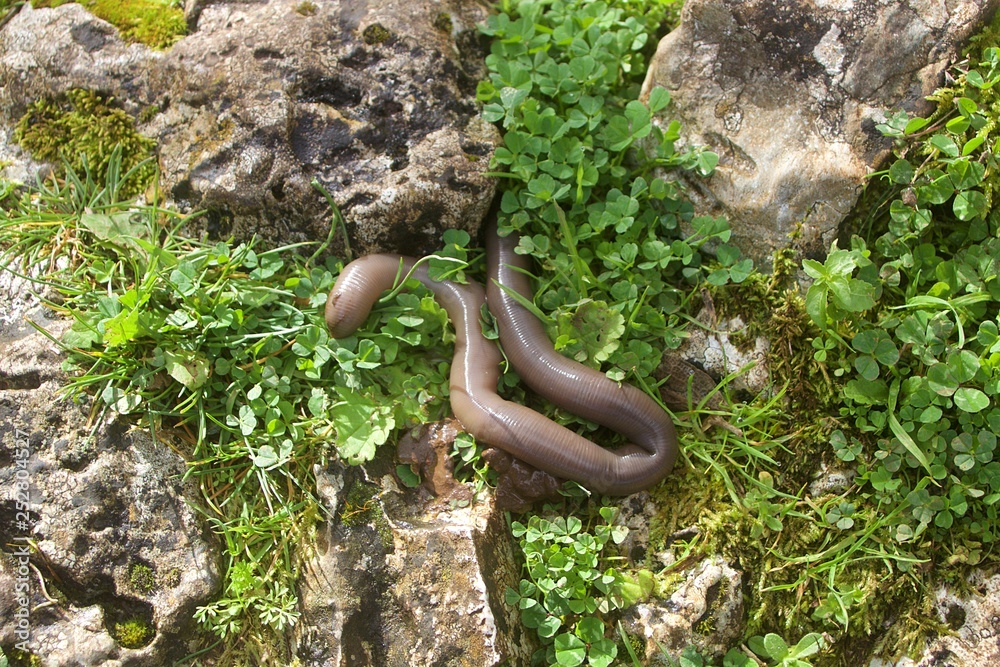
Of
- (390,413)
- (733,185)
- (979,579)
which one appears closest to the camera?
(979,579)

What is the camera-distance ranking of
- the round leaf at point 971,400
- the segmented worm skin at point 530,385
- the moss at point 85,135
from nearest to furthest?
the round leaf at point 971,400 → the segmented worm skin at point 530,385 → the moss at point 85,135

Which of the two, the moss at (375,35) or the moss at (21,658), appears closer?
the moss at (21,658)

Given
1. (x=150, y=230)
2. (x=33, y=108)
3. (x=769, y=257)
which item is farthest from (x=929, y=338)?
(x=33, y=108)

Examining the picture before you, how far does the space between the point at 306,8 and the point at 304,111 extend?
2.42ft

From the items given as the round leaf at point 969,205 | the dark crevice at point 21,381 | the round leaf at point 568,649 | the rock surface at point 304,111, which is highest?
the round leaf at point 969,205

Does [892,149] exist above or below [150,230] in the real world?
above

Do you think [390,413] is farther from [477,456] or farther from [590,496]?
[590,496]

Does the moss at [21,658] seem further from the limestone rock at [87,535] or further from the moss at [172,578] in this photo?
the moss at [172,578]

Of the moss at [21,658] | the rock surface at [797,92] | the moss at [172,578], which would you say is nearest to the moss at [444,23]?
the rock surface at [797,92]

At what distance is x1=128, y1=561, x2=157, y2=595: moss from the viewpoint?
371cm

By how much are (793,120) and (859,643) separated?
3141 millimetres

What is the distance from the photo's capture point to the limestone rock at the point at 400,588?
3.58 m

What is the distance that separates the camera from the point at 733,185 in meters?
4.28

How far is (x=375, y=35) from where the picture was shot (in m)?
4.30
